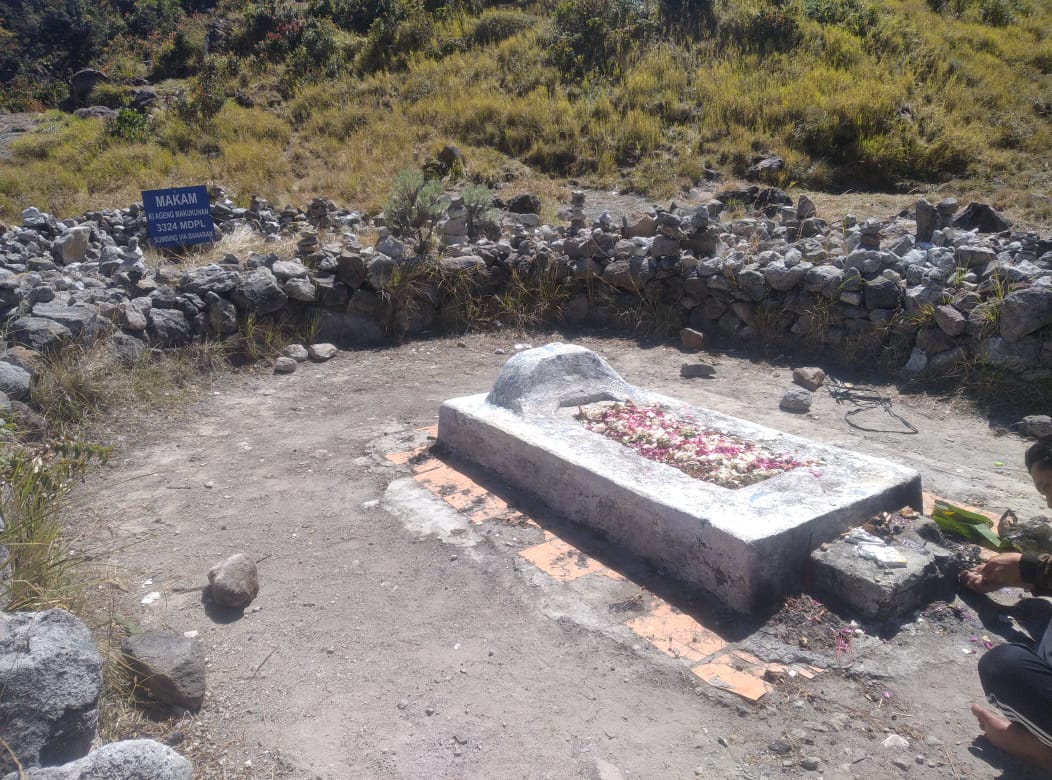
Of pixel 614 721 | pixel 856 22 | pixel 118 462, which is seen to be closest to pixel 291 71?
pixel 856 22

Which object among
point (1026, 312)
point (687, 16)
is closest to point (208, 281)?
point (1026, 312)

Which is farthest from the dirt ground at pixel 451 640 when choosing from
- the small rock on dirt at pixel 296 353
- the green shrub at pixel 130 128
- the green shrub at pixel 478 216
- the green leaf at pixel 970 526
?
the green shrub at pixel 130 128

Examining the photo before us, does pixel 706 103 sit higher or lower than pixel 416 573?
higher

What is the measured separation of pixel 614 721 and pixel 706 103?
13110mm

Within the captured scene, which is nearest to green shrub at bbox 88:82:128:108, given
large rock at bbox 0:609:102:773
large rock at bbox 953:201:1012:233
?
large rock at bbox 953:201:1012:233

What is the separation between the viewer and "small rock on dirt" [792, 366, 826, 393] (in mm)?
5820

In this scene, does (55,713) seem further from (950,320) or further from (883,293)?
(883,293)

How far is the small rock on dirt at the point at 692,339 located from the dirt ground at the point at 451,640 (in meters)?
1.80

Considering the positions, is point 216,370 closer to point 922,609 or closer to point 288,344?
point 288,344

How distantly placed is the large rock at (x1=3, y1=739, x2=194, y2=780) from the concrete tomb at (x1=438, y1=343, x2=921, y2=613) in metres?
1.98

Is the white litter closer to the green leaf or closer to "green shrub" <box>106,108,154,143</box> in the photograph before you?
the green leaf

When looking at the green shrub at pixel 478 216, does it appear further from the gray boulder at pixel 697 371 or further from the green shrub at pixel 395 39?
the green shrub at pixel 395 39

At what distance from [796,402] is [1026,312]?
1503mm

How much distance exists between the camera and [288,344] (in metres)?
6.75
